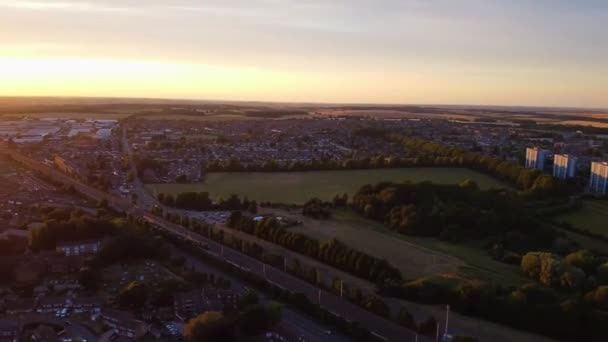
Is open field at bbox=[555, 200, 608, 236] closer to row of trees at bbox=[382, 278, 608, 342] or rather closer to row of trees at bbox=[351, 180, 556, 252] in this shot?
row of trees at bbox=[351, 180, 556, 252]

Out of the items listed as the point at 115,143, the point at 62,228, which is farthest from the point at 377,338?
A: the point at 115,143

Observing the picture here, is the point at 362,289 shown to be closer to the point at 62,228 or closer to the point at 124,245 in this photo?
the point at 124,245

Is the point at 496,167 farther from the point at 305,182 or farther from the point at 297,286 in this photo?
the point at 297,286

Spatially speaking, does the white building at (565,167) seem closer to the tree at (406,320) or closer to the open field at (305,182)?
the open field at (305,182)

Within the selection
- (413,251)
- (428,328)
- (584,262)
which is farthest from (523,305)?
(413,251)

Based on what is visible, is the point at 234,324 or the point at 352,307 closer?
the point at 234,324
